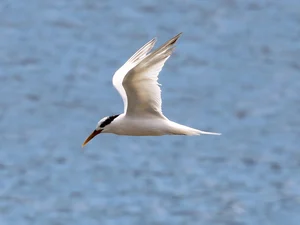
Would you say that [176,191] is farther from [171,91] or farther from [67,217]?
[171,91]

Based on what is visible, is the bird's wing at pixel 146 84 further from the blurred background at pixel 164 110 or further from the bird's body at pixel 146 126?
the blurred background at pixel 164 110

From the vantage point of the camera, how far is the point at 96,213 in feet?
65.9

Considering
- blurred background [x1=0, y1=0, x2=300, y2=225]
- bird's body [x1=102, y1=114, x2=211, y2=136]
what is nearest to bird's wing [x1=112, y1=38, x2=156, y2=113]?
bird's body [x1=102, y1=114, x2=211, y2=136]

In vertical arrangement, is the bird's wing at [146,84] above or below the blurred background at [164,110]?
above

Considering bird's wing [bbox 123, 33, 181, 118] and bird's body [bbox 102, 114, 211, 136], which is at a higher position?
bird's wing [bbox 123, 33, 181, 118]

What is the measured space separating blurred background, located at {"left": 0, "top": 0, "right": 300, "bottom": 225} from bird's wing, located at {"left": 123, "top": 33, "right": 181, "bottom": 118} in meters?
8.88

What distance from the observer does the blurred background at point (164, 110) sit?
2072cm

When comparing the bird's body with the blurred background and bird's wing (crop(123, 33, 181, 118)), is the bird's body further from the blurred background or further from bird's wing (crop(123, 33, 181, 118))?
the blurred background

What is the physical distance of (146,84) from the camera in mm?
10617

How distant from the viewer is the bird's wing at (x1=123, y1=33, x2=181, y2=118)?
1023 cm

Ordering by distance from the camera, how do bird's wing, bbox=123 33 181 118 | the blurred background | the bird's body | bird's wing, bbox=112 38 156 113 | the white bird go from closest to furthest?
bird's wing, bbox=123 33 181 118, the white bird, the bird's body, bird's wing, bbox=112 38 156 113, the blurred background

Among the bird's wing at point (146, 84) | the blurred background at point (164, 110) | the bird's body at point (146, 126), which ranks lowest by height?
the blurred background at point (164, 110)

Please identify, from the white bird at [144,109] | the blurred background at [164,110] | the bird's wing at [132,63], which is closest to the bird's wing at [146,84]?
the white bird at [144,109]

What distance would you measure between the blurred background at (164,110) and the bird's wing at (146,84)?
8.88 metres
